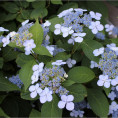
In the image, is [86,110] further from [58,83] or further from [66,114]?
[58,83]

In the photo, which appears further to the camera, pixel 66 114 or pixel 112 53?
pixel 66 114

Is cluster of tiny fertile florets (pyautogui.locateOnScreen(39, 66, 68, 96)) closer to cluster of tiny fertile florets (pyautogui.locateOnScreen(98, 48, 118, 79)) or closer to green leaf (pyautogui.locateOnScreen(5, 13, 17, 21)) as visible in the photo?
cluster of tiny fertile florets (pyautogui.locateOnScreen(98, 48, 118, 79))

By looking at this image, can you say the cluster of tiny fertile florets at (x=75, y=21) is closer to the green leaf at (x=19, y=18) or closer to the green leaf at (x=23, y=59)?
the green leaf at (x=23, y=59)

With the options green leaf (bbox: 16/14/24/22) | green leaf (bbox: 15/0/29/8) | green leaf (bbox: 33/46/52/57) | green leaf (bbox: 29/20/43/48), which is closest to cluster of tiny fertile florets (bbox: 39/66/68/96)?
green leaf (bbox: 33/46/52/57)

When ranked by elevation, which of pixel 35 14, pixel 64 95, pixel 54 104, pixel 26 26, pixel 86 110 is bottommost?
pixel 86 110

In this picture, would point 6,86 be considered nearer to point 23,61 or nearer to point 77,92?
point 23,61

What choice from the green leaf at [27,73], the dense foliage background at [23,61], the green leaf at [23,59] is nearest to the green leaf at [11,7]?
the dense foliage background at [23,61]

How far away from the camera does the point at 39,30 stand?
139 cm

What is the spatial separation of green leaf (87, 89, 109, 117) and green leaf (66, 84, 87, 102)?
265 millimetres

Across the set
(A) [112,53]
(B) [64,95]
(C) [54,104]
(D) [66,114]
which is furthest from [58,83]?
(D) [66,114]

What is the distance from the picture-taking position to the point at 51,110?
1396 mm

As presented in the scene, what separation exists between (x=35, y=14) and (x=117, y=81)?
107cm

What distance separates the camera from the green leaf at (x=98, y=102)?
165 centimetres

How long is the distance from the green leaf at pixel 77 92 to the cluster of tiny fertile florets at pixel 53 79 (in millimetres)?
172
